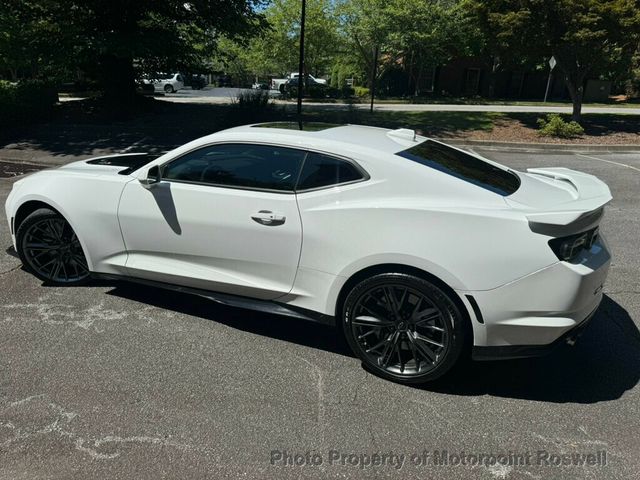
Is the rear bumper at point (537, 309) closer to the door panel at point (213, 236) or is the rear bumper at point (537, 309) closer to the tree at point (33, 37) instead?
the door panel at point (213, 236)

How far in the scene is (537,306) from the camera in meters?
2.72

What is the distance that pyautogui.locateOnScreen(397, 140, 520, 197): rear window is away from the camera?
3152 millimetres

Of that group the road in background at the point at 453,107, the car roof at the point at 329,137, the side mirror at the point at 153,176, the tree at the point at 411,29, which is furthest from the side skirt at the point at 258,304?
the tree at the point at 411,29

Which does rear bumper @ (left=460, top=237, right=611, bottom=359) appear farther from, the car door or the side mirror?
the side mirror

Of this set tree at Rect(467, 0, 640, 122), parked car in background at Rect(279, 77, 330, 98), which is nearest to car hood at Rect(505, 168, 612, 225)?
tree at Rect(467, 0, 640, 122)

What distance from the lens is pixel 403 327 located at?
9.96 feet

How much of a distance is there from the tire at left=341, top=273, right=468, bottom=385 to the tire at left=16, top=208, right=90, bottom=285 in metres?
2.46

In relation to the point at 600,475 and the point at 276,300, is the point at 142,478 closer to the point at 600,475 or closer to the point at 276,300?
the point at 276,300

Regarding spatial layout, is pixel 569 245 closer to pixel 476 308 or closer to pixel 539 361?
pixel 476 308

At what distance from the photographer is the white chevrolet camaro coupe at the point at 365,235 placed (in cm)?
275

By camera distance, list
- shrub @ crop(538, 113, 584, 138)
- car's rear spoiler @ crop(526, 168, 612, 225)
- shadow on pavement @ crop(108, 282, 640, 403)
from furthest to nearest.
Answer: shrub @ crop(538, 113, 584, 138) → shadow on pavement @ crop(108, 282, 640, 403) → car's rear spoiler @ crop(526, 168, 612, 225)

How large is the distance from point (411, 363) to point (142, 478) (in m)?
1.64

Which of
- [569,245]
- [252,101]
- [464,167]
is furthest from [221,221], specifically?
[252,101]

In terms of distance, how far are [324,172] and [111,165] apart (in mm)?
2101
